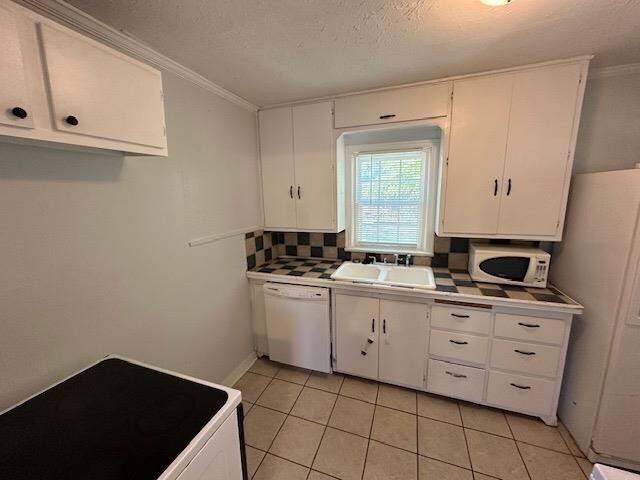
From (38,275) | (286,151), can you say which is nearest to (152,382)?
(38,275)

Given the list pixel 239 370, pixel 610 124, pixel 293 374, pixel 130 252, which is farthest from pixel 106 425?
pixel 610 124

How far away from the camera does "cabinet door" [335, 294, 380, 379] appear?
6.61ft

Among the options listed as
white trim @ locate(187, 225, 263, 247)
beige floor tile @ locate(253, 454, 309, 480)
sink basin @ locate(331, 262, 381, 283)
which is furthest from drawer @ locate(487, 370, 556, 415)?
white trim @ locate(187, 225, 263, 247)

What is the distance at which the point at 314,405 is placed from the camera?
6.40 ft

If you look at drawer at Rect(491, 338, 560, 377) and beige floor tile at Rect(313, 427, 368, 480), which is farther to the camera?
drawer at Rect(491, 338, 560, 377)

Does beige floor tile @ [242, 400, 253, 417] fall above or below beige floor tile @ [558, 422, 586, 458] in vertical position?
below

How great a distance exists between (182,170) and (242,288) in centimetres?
112

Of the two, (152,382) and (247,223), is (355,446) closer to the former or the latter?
(152,382)

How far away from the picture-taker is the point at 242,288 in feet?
7.59

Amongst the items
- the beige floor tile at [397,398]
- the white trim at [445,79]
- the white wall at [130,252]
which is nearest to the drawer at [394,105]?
the white trim at [445,79]

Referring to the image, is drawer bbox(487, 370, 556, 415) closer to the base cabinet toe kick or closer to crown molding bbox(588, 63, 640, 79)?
the base cabinet toe kick

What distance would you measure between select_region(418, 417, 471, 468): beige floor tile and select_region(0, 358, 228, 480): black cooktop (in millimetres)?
1416

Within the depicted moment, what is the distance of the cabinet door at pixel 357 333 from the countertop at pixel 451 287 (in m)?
0.14

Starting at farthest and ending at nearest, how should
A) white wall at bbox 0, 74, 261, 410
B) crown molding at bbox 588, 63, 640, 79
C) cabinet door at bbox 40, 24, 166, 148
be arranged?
crown molding at bbox 588, 63, 640, 79
white wall at bbox 0, 74, 261, 410
cabinet door at bbox 40, 24, 166, 148
